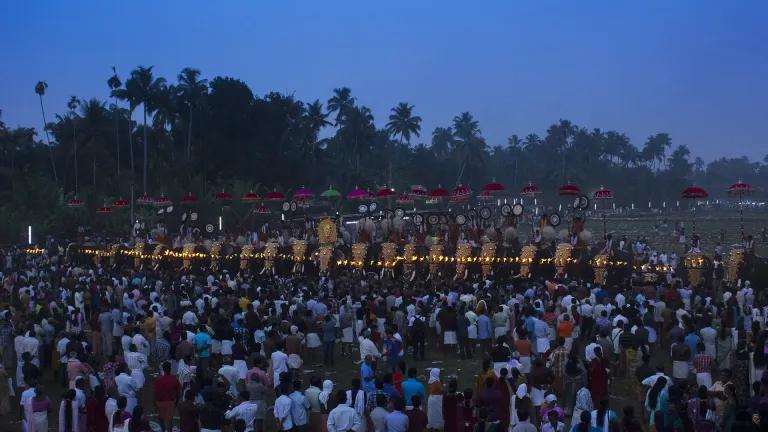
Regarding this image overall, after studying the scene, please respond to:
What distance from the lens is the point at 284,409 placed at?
1149 cm

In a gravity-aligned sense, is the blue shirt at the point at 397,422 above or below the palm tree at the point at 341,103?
below

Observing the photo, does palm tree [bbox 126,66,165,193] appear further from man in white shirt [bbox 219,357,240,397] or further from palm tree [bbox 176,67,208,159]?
man in white shirt [bbox 219,357,240,397]

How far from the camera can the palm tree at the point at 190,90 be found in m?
72.3

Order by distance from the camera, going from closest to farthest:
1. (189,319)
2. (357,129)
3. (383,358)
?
1. (189,319)
2. (383,358)
3. (357,129)

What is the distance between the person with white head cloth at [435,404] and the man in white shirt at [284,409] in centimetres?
227

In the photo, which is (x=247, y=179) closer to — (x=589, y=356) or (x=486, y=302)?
(x=486, y=302)

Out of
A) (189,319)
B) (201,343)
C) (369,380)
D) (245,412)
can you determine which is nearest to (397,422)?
(369,380)

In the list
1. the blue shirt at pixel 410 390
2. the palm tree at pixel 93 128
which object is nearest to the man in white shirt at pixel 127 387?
the blue shirt at pixel 410 390

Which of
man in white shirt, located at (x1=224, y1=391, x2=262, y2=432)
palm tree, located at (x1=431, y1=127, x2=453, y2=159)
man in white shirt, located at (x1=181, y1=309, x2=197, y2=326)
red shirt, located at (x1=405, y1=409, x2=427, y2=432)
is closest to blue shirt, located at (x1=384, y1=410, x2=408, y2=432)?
red shirt, located at (x1=405, y1=409, x2=427, y2=432)

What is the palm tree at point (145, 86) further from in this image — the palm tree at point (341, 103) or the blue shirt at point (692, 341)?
the blue shirt at point (692, 341)

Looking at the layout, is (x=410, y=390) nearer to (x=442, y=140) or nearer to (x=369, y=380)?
(x=369, y=380)

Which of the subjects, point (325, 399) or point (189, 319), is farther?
point (189, 319)

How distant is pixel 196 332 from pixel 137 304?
5.30 m

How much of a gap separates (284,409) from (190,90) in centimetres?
6442
